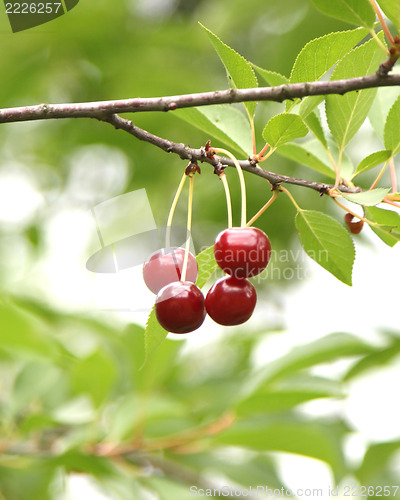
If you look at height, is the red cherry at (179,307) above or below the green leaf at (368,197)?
below

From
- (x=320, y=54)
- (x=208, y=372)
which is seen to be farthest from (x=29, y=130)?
(x=320, y=54)

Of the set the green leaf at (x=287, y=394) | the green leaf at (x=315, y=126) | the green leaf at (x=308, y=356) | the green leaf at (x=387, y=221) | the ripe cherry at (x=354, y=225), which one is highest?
the green leaf at (x=315, y=126)

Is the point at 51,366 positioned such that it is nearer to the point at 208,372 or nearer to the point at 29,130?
the point at 208,372

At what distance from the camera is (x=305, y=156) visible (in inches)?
72.1

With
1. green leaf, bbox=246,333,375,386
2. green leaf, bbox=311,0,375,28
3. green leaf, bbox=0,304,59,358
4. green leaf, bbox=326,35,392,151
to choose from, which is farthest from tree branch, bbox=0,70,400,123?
green leaf, bbox=246,333,375,386

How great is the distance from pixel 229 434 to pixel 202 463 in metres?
0.38

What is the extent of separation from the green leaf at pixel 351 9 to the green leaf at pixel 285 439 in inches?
59.5

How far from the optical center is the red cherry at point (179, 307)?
4.54 ft

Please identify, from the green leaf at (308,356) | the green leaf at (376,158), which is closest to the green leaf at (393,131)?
the green leaf at (376,158)

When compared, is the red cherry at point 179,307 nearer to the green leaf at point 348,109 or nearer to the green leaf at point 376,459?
the green leaf at point 348,109

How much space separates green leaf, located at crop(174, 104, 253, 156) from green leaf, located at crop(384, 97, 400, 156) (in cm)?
35

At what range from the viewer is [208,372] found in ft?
10.6

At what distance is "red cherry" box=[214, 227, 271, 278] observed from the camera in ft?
4.60

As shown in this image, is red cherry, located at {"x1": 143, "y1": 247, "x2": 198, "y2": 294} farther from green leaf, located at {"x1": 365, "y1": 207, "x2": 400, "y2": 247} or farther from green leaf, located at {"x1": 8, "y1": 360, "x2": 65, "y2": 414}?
green leaf, located at {"x1": 8, "y1": 360, "x2": 65, "y2": 414}
